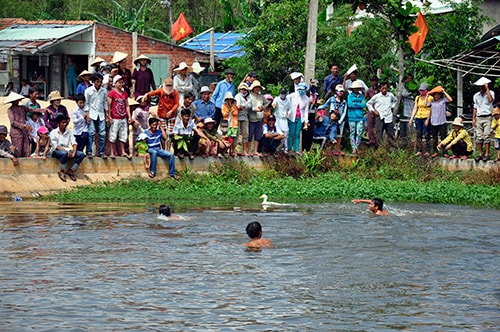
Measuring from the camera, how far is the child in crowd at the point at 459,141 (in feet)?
79.8

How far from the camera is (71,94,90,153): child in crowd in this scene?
21375 millimetres

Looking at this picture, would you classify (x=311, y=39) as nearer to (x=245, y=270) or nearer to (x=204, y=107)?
(x=204, y=107)

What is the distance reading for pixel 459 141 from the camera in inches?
960

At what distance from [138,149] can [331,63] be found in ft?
31.8

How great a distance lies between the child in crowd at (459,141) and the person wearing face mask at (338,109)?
244cm

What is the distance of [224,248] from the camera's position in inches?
634

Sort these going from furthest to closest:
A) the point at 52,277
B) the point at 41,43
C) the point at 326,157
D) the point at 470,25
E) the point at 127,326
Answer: the point at 41,43 → the point at 470,25 → the point at 326,157 → the point at 52,277 → the point at 127,326

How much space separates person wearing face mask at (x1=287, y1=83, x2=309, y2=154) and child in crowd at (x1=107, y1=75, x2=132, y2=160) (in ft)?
13.7

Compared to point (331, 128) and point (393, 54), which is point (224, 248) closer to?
point (331, 128)

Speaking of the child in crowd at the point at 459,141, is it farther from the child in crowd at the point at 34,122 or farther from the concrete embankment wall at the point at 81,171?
the child in crowd at the point at 34,122

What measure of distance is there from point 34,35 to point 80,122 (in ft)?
44.0

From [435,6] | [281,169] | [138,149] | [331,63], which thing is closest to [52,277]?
[138,149]

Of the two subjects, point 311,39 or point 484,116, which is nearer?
point 484,116

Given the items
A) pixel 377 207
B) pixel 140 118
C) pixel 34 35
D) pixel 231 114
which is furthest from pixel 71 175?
pixel 34 35
